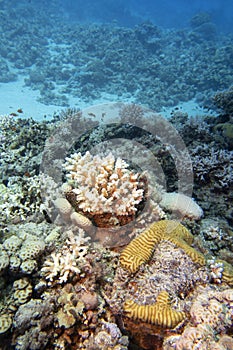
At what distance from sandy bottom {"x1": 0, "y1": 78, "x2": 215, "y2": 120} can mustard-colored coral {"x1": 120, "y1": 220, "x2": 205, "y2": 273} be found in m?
12.0

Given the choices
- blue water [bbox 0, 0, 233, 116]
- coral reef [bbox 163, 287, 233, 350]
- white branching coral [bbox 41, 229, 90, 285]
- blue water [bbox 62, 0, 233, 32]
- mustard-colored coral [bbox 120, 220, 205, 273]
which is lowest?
coral reef [bbox 163, 287, 233, 350]

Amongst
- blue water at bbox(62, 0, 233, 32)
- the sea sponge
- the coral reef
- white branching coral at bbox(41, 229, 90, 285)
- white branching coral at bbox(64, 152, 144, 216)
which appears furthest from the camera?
blue water at bbox(62, 0, 233, 32)

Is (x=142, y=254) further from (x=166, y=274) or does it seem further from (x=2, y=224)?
(x=2, y=224)

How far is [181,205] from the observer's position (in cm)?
383

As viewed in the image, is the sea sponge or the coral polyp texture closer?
the coral polyp texture

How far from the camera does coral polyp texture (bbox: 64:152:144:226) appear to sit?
9.77ft

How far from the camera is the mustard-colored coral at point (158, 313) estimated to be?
2.20m

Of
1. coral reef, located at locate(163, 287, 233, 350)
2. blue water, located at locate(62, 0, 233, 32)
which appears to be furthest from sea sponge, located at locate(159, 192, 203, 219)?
blue water, located at locate(62, 0, 233, 32)

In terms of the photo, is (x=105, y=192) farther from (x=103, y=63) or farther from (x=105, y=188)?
(x=103, y=63)

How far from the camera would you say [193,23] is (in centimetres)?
3256

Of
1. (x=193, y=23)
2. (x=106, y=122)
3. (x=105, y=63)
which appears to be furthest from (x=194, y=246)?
(x=193, y=23)

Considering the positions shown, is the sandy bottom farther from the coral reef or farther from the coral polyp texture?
the coral reef

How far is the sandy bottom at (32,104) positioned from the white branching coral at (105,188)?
11.4 meters

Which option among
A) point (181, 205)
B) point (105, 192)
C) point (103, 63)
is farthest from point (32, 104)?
point (105, 192)
